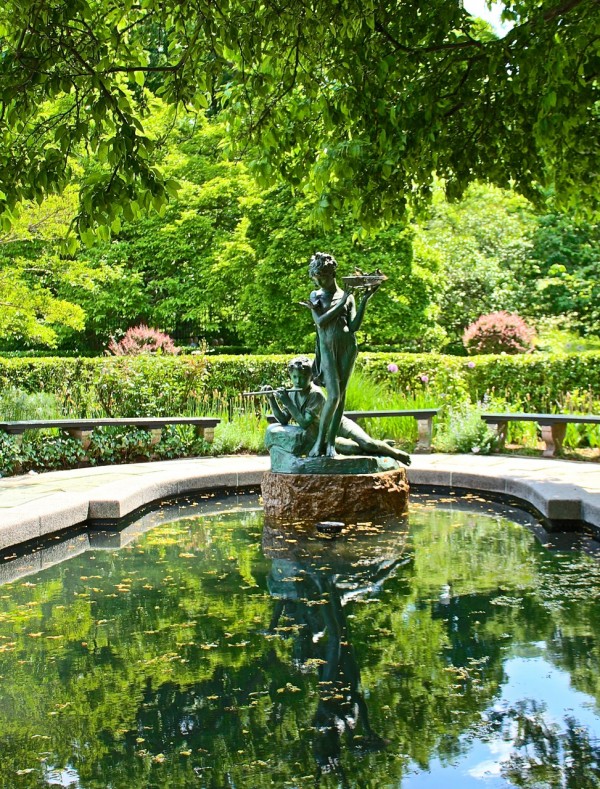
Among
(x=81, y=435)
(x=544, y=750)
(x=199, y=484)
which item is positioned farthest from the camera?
(x=81, y=435)

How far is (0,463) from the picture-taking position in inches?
413

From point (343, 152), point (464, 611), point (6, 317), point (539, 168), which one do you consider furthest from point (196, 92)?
point (6, 317)

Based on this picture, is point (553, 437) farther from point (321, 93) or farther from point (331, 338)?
point (321, 93)

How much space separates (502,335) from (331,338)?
1363 centimetres

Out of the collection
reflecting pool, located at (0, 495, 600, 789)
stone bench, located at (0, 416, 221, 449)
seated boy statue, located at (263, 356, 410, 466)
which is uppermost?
seated boy statue, located at (263, 356, 410, 466)

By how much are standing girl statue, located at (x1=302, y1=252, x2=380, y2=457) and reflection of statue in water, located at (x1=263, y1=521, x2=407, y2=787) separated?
42.6 inches

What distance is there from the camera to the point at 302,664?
14.1 feet

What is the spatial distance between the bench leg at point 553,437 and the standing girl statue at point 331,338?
458 centimetres

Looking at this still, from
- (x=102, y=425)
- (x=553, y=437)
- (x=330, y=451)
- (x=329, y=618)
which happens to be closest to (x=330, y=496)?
(x=330, y=451)

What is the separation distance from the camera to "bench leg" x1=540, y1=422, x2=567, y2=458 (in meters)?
11.7

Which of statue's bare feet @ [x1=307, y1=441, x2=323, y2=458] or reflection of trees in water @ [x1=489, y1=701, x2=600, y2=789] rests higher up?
statue's bare feet @ [x1=307, y1=441, x2=323, y2=458]

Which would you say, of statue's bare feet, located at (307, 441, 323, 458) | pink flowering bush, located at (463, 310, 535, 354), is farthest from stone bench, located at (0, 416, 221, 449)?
pink flowering bush, located at (463, 310, 535, 354)

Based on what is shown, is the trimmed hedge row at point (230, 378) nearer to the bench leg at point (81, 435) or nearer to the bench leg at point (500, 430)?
the bench leg at point (500, 430)

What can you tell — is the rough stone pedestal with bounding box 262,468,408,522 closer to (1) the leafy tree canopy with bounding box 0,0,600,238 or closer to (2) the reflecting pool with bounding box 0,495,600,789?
(2) the reflecting pool with bounding box 0,495,600,789
